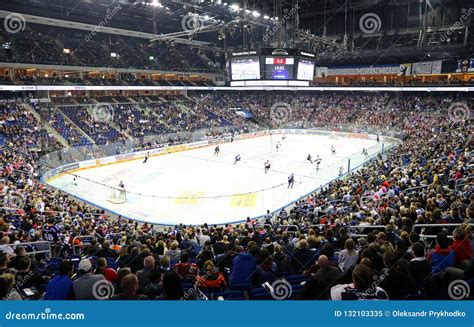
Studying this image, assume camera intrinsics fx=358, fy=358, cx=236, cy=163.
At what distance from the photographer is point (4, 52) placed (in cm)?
3597

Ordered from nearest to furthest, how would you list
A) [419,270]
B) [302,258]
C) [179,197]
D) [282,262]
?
[419,270]
[282,262]
[302,258]
[179,197]

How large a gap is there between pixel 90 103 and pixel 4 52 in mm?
10304

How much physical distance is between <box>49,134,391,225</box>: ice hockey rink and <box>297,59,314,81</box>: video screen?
251 inches

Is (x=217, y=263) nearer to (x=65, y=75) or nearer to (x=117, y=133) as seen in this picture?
(x=117, y=133)

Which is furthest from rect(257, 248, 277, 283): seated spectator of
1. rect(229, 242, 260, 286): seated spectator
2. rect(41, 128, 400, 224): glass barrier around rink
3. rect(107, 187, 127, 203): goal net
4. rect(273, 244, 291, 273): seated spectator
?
rect(107, 187, 127, 203): goal net

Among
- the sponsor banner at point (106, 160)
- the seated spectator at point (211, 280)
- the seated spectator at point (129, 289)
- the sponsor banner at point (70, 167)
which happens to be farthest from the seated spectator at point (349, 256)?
the sponsor banner at point (106, 160)

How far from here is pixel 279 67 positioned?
2336 cm

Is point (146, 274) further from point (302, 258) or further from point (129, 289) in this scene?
point (302, 258)

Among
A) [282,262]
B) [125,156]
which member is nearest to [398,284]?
[282,262]

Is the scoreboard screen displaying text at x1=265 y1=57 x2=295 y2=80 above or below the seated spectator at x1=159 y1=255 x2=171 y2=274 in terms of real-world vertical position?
above

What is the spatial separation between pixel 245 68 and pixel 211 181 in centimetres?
836

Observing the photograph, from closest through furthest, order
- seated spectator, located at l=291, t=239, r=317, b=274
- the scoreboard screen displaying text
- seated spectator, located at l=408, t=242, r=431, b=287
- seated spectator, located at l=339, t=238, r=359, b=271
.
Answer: seated spectator, located at l=408, t=242, r=431, b=287 → seated spectator, located at l=339, t=238, r=359, b=271 → seated spectator, located at l=291, t=239, r=317, b=274 → the scoreboard screen displaying text

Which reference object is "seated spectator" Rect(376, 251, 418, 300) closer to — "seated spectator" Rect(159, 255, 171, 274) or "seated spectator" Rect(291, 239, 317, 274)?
"seated spectator" Rect(291, 239, 317, 274)

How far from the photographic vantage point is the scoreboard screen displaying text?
23094 mm
